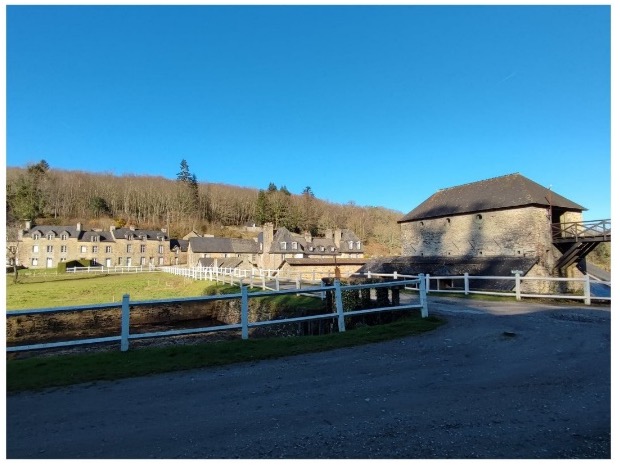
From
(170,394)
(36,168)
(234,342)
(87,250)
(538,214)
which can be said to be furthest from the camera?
(36,168)

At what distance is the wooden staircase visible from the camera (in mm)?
22691

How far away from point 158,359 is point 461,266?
904 inches

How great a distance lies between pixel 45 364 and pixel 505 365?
24.1 feet

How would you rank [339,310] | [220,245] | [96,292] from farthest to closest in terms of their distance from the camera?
[220,245], [96,292], [339,310]

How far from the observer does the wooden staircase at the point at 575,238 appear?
22691mm

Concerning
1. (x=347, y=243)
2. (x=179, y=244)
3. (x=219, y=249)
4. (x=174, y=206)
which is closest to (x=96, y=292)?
(x=219, y=249)

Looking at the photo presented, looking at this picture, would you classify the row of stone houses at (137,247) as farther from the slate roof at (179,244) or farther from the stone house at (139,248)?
the slate roof at (179,244)

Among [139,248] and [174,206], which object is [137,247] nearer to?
[139,248]

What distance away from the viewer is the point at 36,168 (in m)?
92.6

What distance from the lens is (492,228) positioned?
25.8 metres

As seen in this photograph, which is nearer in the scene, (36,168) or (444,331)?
(444,331)

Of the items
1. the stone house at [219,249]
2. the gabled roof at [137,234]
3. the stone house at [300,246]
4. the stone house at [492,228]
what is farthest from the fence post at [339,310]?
the gabled roof at [137,234]

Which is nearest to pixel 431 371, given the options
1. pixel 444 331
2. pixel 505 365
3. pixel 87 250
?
pixel 505 365

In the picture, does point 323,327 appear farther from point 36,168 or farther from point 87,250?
point 36,168
